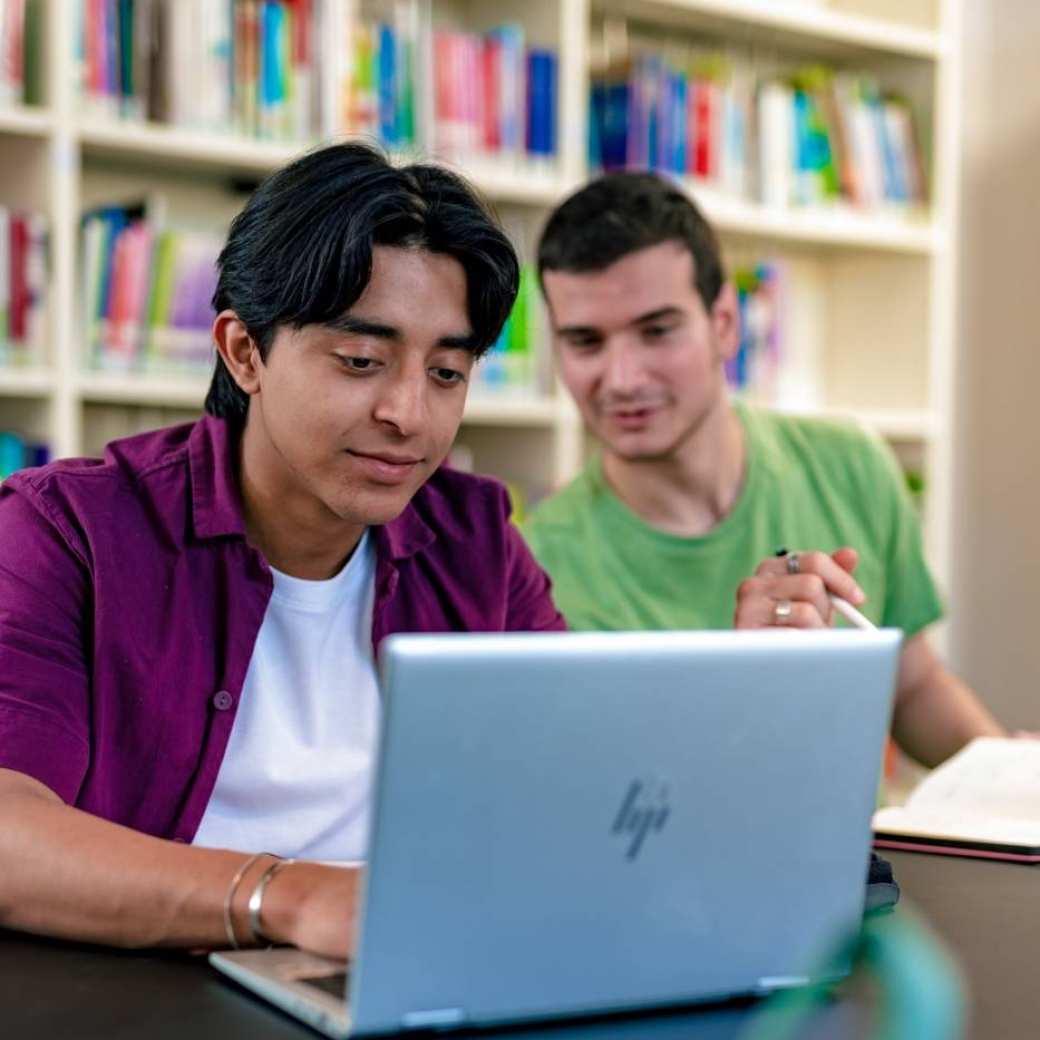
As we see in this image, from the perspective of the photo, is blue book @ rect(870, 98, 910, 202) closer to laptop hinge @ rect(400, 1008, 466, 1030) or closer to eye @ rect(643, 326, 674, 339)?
eye @ rect(643, 326, 674, 339)

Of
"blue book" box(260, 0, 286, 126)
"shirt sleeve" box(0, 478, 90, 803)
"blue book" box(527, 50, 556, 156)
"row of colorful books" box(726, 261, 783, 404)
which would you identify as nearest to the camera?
"shirt sleeve" box(0, 478, 90, 803)

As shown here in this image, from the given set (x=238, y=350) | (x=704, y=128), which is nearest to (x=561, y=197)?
(x=704, y=128)

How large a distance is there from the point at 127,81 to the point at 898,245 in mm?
1716

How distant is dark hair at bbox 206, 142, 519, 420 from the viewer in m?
1.37

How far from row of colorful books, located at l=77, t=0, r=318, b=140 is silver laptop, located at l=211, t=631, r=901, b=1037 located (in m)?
2.00

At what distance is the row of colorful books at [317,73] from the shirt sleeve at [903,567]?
3.47ft

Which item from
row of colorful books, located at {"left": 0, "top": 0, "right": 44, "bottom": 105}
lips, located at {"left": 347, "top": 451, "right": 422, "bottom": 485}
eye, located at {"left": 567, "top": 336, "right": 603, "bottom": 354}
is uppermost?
row of colorful books, located at {"left": 0, "top": 0, "right": 44, "bottom": 105}

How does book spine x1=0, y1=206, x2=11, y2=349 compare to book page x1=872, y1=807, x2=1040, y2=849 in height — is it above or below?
above

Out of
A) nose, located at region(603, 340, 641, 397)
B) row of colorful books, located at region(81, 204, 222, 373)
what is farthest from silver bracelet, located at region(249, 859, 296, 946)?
row of colorful books, located at region(81, 204, 222, 373)

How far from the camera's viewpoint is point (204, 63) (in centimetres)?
275

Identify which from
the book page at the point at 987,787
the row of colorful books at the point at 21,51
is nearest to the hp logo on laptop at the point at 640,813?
the book page at the point at 987,787

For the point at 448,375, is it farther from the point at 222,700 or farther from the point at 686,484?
the point at 686,484

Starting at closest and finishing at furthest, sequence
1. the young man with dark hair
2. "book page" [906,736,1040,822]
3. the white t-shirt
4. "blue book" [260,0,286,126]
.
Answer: the young man with dark hair, the white t-shirt, "book page" [906,736,1040,822], "blue book" [260,0,286,126]

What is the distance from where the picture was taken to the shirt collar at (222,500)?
146cm
